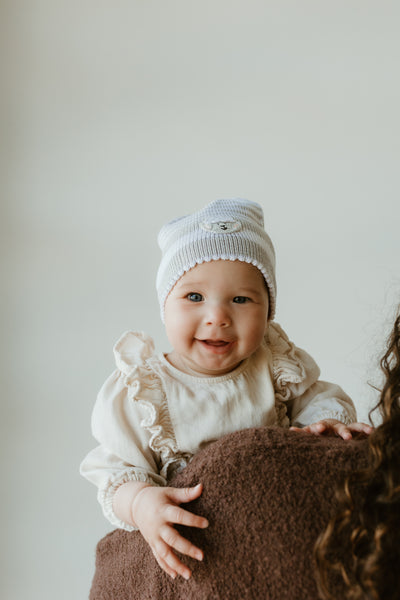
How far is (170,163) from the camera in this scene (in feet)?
5.94

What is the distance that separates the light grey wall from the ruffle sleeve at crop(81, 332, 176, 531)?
0.73 meters

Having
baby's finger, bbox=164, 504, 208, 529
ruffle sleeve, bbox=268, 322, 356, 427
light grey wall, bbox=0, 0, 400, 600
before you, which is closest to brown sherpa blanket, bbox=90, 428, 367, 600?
baby's finger, bbox=164, 504, 208, 529

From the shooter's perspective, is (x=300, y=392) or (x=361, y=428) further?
(x=300, y=392)

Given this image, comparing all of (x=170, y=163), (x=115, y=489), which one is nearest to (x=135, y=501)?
(x=115, y=489)

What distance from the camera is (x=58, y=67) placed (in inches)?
69.9

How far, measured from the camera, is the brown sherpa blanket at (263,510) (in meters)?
0.63

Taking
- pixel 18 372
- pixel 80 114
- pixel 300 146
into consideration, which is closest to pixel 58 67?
pixel 80 114

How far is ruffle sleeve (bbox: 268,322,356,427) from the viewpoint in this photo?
1.05 m

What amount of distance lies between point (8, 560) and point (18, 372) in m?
0.50

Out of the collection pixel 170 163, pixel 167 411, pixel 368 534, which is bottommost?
pixel 368 534

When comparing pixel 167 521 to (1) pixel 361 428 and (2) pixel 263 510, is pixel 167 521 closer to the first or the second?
(2) pixel 263 510

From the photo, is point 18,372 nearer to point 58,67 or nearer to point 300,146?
Result: point 58,67

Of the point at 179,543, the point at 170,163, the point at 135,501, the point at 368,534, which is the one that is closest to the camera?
the point at 368,534

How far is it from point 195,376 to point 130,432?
0.14 metres
